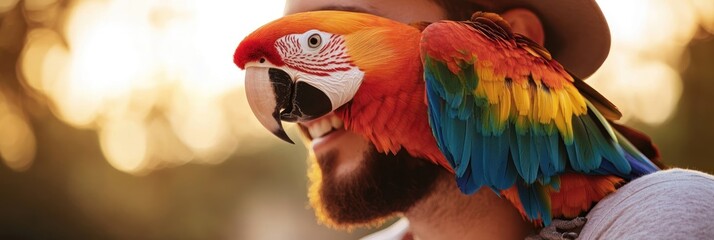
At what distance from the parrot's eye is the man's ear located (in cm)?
25

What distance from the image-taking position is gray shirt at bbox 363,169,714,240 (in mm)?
664

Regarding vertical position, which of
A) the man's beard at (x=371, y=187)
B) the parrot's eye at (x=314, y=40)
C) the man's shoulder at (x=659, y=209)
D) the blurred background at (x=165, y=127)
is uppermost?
the parrot's eye at (x=314, y=40)

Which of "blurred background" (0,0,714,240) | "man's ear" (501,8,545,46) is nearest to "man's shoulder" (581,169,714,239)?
"man's ear" (501,8,545,46)

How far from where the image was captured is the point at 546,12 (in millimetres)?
925

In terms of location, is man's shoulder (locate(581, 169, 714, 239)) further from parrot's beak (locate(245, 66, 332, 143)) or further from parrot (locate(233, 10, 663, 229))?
parrot's beak (locate(245, 66, 332, 143))

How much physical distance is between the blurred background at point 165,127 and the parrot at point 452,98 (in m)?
1.30

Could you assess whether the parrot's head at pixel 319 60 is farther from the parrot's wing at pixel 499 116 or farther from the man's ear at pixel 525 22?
the man's ear at pixel 525 22

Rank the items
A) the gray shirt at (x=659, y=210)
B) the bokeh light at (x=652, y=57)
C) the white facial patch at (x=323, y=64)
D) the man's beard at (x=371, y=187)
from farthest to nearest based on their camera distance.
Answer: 1. the bokeh light at (x=652, y=57)
2. the man's beard at (x=371, y=187)
3. the white facial patch at (x=323, y=64)
4. the gray shirt at (x=659, y=210)

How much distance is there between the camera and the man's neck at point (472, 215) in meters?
0.85

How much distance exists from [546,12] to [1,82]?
3911 mm

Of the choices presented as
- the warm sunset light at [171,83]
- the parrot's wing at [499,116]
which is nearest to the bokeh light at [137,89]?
the warm sunset light at [171,83]

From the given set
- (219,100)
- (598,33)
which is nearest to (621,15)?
(598,33)

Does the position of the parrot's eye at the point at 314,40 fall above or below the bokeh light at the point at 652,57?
above

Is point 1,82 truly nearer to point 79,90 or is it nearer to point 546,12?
point 79,90
